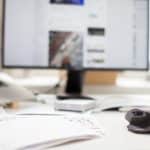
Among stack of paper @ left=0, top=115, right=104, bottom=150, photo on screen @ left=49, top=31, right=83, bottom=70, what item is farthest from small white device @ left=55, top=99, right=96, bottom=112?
photo on screen @ left=49, top=31, right=83, bottom=70

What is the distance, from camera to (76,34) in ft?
3.57

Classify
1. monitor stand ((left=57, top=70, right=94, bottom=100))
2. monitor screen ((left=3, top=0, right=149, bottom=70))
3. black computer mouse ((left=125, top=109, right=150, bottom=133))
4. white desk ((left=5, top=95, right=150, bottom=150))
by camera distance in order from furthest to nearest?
monitor stand ((left=57, top=70, right=94, bottom=100)), monitor screen ((left=3, top=0, right=149, bottom=70)), black computer mouse ((left=125, top=109, right=150, bottom=133)), white desk ((left=5, top=95, right=150, bottom=150))

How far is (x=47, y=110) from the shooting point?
2.64ft

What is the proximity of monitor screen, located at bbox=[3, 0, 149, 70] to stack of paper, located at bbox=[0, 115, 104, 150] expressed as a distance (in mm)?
410

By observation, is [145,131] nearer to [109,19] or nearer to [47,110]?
[47,110]

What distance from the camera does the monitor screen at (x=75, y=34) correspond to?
3.54ft

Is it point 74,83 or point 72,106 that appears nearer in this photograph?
point 72,106

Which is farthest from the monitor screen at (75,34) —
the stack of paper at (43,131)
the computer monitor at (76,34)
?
the stack of paper at (43,131)

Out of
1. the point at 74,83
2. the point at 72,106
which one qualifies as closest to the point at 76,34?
the point at 74,83

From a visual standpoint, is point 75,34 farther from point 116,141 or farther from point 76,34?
point 116,141

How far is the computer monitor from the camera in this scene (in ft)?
3.54

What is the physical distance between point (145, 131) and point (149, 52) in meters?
0.61

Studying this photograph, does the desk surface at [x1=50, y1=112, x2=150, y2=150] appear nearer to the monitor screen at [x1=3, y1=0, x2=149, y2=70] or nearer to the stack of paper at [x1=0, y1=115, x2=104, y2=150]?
the stack of paper at [x1=0, y1=115, x2=104, y2=150]

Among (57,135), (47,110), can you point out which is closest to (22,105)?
(47,110)
